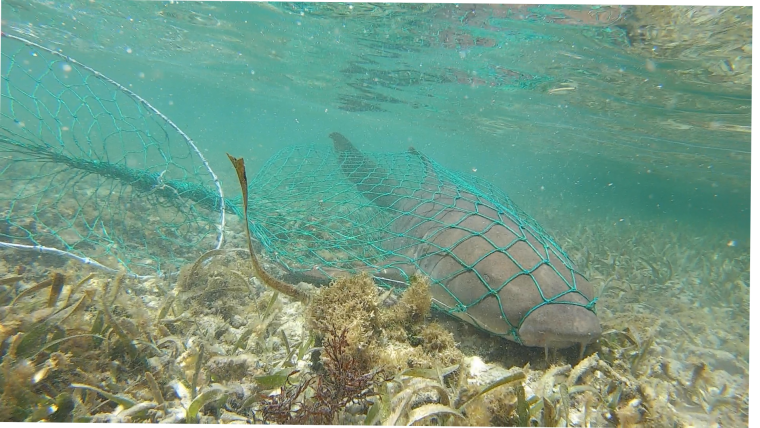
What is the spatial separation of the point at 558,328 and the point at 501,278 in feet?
2.34

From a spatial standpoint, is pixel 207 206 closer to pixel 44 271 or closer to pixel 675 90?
pixel 44 271

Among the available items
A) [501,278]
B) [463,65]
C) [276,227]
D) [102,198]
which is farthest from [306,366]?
[463,65]

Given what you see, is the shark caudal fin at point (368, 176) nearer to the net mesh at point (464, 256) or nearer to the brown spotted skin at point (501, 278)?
the net mesh at point (464, 256)

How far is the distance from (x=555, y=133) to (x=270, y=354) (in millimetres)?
30013

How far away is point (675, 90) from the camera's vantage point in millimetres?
13461

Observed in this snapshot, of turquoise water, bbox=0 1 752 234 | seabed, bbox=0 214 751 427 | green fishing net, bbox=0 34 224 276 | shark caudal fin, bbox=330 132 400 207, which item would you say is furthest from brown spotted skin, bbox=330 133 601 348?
turquoise water, bbox=0 1 752 234

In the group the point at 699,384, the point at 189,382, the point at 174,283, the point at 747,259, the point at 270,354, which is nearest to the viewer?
the point at 189,382

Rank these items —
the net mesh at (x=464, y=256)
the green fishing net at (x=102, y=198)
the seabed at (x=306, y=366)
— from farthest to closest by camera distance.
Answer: the green fishing net at (x=102, y=198)
the net mesh at (x=464, y=256)
the seabed at (x=306, y=366)

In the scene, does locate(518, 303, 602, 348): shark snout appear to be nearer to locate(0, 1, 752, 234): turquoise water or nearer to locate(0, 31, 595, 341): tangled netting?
locate(0, 31, 595, 341): tangled netting

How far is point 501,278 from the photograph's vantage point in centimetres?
348

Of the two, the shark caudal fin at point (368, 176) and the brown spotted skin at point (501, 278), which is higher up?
the brown spotted skin at point (501, 278)

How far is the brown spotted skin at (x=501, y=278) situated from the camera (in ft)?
9.86

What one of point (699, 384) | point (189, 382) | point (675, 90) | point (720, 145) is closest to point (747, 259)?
point (675, 90)

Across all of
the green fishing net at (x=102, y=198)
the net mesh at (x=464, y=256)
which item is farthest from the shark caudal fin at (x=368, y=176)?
the green fishing net at (x=102, y=198)
